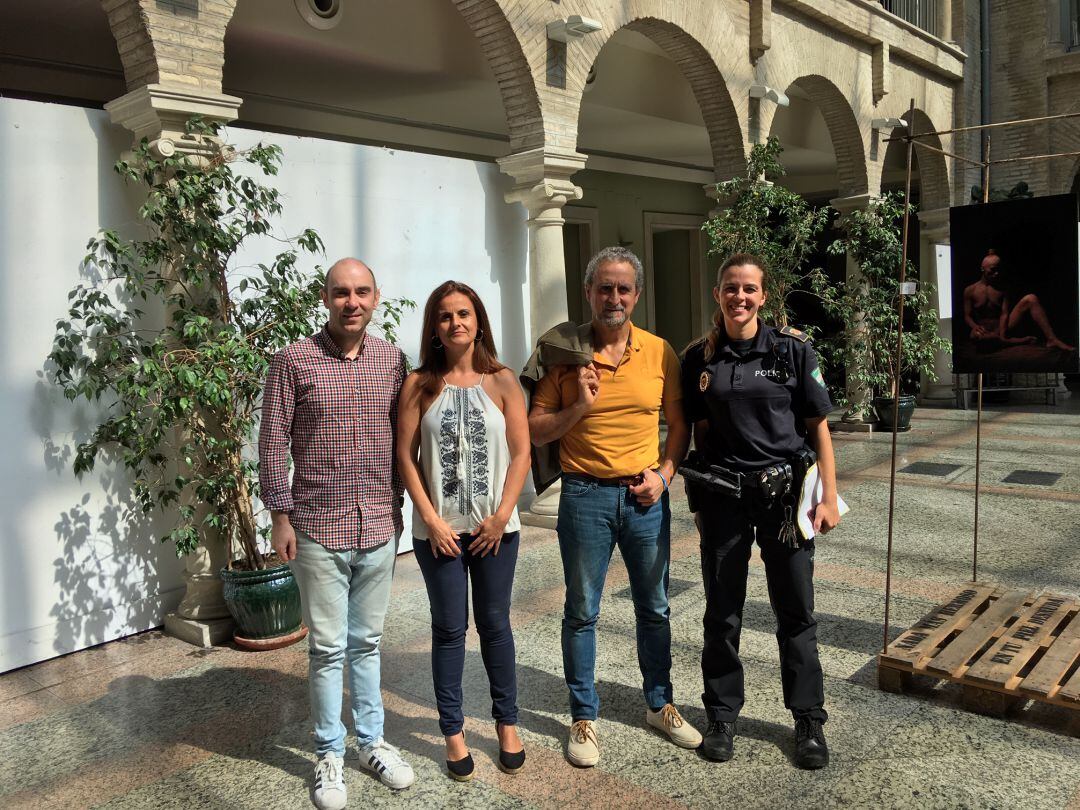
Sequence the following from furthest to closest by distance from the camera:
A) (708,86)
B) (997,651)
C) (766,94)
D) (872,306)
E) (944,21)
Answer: (944,21) → (872,306) → (766,94) → (708,86) → (997,651)

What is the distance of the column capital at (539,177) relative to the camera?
6.19m

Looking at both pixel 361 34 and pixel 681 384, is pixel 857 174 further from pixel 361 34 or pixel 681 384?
pixel 681 384

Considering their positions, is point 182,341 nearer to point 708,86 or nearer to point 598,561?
point 598,561

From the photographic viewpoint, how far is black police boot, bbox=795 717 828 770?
2902 mm

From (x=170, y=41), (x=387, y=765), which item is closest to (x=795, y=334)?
(x=387, y=765)

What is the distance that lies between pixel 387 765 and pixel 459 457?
100cm

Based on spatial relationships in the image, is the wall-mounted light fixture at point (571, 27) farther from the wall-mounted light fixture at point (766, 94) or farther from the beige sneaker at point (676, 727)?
the beige sneaker at point (676, 727)

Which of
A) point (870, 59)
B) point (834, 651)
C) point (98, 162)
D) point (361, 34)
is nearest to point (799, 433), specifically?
point (834, 651)

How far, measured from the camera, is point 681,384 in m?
3.00

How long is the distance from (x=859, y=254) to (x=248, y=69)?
22.1 ft

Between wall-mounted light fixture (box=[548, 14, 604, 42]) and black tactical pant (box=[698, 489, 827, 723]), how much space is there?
4393 mm

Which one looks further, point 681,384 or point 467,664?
point 467,664

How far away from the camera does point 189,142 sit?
4176 millimetres

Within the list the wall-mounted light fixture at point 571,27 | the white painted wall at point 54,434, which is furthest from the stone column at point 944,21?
the white painted wall at point 54,434
